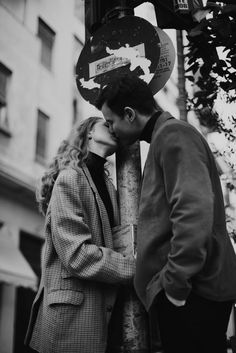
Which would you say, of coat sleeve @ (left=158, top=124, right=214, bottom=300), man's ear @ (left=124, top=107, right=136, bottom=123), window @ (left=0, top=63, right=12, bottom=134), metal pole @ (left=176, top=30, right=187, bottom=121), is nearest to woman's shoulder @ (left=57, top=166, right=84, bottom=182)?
man's ear @ (left=124, top=107, right=136, bottom=123)

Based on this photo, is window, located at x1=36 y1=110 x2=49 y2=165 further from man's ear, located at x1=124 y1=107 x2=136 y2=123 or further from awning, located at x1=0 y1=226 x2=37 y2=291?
man's ear, located at x1=124 y1=107 x2=136 y2=123

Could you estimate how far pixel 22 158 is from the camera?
1416 centimetres

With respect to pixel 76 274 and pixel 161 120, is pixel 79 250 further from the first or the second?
pixel 161 120

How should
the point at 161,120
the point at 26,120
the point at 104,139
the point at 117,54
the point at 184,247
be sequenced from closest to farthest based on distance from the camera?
the point at 184,247
the point at 161,120
the point at 104,139
the point at 117,54
the point at 26,120

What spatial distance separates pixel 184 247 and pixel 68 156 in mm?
1299

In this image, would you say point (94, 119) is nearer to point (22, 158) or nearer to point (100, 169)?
point (100, 169)

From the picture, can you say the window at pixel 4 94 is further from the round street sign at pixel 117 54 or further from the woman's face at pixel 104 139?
the woman's face at pixel 104 139

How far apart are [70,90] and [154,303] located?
15015 mm

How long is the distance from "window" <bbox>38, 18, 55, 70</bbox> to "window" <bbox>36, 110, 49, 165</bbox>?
1769 mm

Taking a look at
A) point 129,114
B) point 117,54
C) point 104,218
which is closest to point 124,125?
point 129,114

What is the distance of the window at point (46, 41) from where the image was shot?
16078 mm

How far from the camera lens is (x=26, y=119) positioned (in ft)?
47.6

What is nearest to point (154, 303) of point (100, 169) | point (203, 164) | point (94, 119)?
point (203, 164)

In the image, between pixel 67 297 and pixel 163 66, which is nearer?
pixel 67 297
